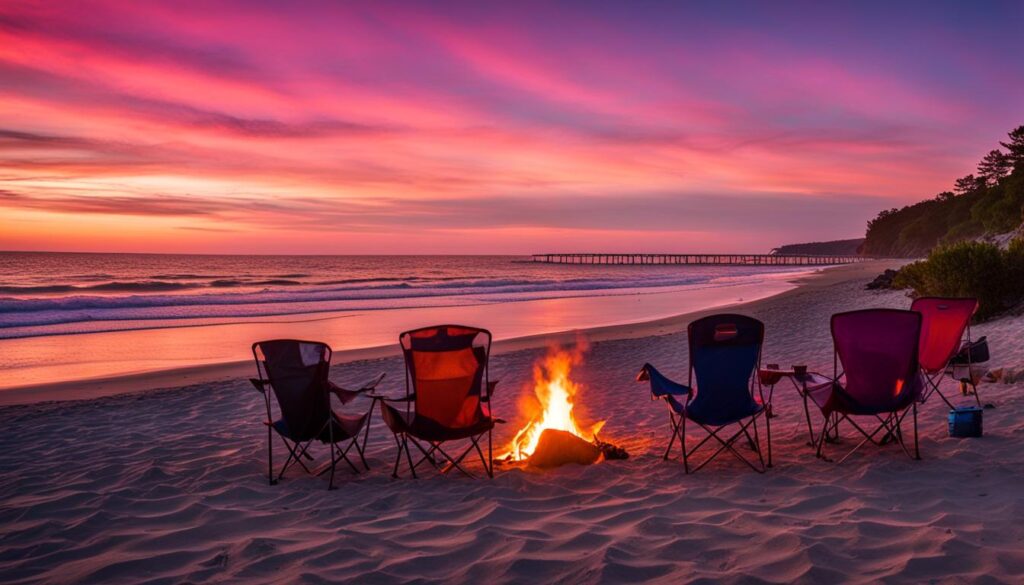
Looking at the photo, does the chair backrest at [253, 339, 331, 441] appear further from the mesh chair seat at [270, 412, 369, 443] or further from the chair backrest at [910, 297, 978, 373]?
the chair backrest at [910, 297, 978, 373]

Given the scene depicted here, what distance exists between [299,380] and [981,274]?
13.2m

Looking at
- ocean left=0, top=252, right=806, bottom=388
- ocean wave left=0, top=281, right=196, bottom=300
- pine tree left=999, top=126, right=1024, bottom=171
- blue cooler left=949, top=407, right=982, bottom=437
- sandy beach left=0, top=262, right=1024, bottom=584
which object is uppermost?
pine tree left=999, top=126, right=1024, bottom=171

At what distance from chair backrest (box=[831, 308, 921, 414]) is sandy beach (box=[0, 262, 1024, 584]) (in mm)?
468

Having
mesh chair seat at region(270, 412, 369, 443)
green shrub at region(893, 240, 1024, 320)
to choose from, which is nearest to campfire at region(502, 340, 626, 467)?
mesh chair seat at region(270, 412, 369, 443)

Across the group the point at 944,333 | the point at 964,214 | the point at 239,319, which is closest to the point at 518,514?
the point at 944,333

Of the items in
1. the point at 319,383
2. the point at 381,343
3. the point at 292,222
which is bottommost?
the point at 381,343

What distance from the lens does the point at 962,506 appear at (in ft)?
14.0

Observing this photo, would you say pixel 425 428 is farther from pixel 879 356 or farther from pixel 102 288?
pixel 102 288

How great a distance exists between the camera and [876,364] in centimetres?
546

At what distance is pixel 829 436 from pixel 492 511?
3263 mm

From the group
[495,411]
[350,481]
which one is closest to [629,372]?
[495,411]

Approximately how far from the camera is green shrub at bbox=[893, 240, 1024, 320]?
13141mm

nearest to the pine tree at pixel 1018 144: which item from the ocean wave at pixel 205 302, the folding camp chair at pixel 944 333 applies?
the ocean wave at pixel 205 302

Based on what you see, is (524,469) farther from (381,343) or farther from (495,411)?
(381,343)
